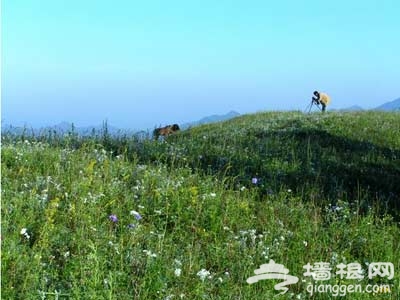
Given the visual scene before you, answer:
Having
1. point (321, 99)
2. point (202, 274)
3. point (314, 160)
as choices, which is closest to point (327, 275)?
point (202, 274)

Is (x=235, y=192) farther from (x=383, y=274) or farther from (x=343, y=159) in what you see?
(x=343, y=159)

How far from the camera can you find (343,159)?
1377 cm

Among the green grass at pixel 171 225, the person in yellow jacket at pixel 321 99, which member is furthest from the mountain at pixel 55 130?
the person in yellow jacket at pixel 321 99

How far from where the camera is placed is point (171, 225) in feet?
23.1

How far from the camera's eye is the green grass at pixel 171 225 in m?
5.12

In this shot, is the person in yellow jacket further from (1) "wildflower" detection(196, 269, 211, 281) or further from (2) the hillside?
(1) "wildflower" detection(196, 269, 211, 281)

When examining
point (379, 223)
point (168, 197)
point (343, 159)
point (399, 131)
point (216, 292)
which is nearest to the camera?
point (216, 292)

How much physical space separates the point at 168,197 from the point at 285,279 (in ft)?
7.50

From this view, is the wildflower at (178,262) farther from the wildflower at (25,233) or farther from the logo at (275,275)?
the wildflower at (25,233)

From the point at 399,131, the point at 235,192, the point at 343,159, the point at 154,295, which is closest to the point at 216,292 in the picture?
the point at 154,295

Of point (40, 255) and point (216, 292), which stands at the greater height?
point (40, 255)

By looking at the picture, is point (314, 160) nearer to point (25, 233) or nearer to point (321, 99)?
point (25, 233)

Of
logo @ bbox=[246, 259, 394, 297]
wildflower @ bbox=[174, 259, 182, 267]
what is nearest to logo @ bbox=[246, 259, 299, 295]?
logo @ bbox=[246, 259, 394, 297]

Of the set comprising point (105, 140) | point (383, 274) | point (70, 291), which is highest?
point (105, 140)
